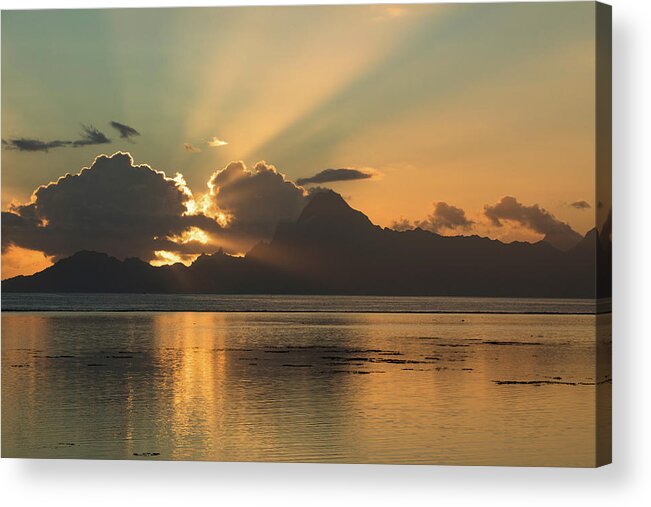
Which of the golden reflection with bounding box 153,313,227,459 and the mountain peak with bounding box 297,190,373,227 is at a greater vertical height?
the mountain peak with bounding box 297,190,373,227

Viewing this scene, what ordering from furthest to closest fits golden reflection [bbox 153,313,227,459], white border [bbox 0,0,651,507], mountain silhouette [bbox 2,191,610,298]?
mountain silhouette [bbox 2,191,610,298] < golden reflection [bbox 153,313,227,459] < white border [bbox 0,0,651,507]

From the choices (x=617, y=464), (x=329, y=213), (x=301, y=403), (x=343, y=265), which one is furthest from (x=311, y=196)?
(x=617, y=464)

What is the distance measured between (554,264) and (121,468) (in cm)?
450

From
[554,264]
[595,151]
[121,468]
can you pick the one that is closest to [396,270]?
[554,264]

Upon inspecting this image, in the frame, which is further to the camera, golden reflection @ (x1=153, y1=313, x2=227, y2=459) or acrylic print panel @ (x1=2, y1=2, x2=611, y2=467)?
golden reflection @ (x1=153, y1=313, x2=227, y2=459)

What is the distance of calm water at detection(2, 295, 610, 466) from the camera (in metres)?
11.3

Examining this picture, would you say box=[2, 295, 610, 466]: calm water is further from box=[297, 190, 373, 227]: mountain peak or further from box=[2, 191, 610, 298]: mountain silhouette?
box=[297, 190, 373, 227]: mountain peak

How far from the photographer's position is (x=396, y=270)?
12477 millimetres

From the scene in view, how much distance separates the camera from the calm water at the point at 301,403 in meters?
11.3

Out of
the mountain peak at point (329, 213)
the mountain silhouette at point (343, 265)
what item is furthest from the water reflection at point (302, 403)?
the mountain peak at point (329, 213)

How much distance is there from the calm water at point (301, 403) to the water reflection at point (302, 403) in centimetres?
1

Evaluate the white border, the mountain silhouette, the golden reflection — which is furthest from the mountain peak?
the white border

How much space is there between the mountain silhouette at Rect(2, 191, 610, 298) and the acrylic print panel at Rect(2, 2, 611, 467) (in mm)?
24

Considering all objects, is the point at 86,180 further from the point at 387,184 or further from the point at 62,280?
the point at 387,184
